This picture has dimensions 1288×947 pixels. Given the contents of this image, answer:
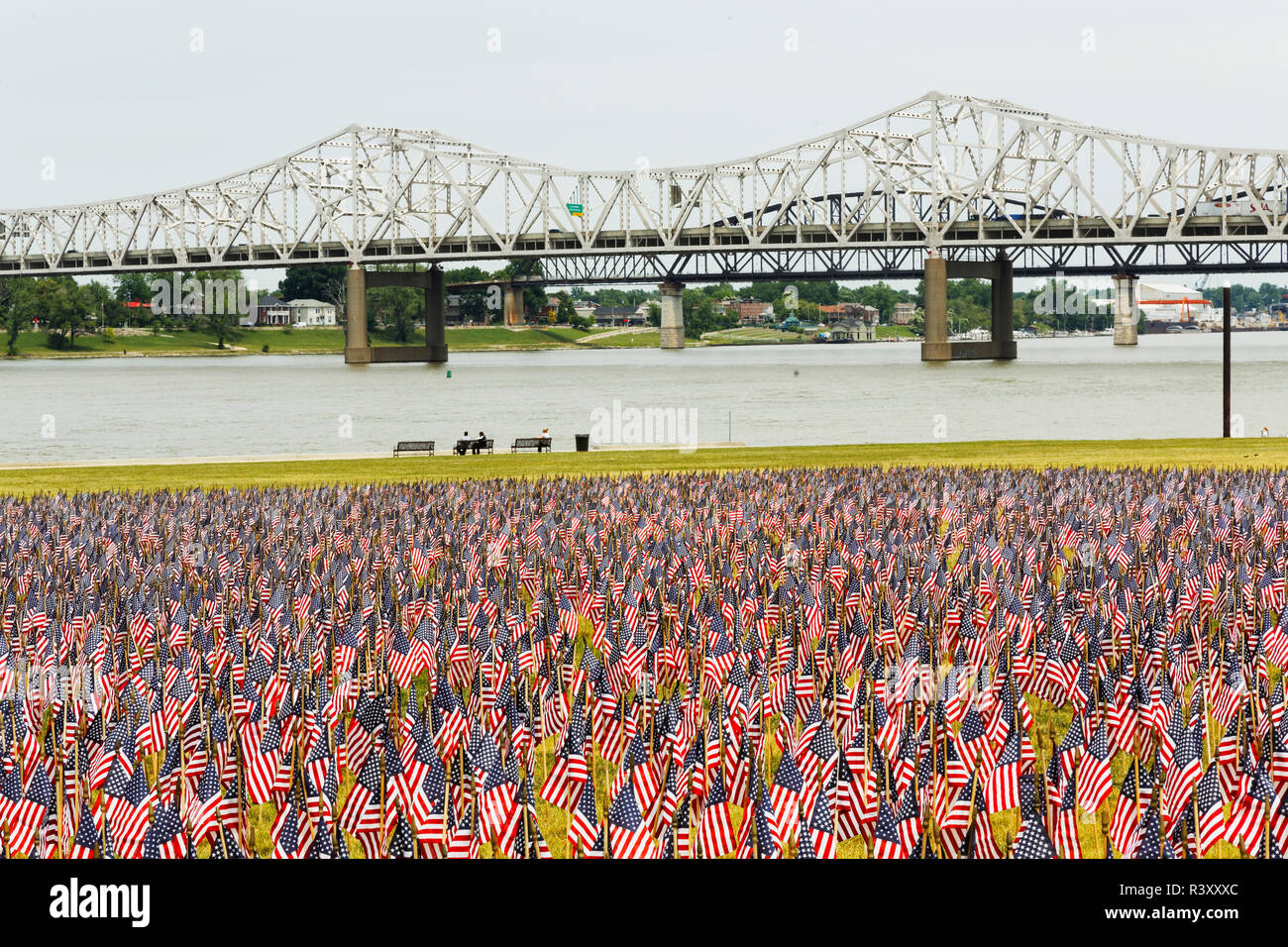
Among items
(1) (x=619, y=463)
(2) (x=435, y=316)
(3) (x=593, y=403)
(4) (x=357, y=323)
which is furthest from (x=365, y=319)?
(1) (x=619, y=463)

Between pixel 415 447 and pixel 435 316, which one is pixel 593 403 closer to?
pixel 415 447

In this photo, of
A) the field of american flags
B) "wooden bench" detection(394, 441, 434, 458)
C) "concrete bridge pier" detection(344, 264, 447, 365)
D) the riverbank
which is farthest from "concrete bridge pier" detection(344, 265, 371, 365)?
the field of american flags

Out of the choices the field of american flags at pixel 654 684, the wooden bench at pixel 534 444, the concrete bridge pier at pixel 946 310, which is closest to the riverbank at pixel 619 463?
the wooden bench at pixel 534 444

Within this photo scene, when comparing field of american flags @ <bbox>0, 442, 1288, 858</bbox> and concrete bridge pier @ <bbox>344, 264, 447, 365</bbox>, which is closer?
field of american flags @ <bbox>0, 442, 1288, 858</bbox>

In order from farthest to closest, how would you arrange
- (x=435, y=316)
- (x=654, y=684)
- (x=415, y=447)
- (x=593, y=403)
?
1. (x=435, y=316)
2. (x=593, y=403)
3. (x=415, y=447)
4. (x=654, y=684)

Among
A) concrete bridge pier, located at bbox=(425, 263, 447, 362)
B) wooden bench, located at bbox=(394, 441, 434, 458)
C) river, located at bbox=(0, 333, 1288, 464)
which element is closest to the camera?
wooden bench, located at bbox=(394, 441, 434, 458)

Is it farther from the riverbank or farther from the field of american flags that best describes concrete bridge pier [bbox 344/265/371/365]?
the field of american flags

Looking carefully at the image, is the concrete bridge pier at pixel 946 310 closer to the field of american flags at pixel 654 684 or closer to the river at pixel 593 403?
the river at pixel 593 403
